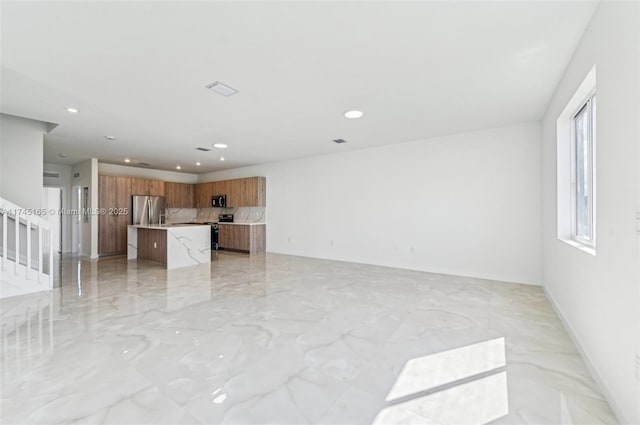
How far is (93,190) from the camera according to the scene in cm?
707

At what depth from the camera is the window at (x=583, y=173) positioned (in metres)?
2.51

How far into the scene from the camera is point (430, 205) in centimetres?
530

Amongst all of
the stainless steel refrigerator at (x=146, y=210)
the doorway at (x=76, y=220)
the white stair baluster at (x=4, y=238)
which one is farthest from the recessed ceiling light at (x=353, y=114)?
the doorway at (x=76, y=220)

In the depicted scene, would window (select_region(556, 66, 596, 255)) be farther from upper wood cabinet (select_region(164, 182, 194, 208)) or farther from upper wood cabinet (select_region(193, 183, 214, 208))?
upper wood cabinet (select_region(164, 182, 194, 208))

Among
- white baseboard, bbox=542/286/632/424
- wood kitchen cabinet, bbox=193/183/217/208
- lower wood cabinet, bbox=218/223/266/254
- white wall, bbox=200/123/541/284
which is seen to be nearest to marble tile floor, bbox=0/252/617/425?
white baseboard, bbox=542/286/632/424

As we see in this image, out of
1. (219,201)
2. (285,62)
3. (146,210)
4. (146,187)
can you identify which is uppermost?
(285,62)

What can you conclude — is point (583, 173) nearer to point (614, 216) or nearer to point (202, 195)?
point (614, 216)

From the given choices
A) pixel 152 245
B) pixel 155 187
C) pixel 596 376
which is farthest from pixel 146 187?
pixel 596 376

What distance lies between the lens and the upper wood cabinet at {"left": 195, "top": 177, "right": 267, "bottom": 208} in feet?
25.9

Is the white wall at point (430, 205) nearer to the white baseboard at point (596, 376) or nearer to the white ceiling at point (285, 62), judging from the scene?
the white ceiling at point (285, 62)

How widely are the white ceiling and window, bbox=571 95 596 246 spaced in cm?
53

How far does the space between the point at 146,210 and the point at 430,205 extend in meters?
7.48

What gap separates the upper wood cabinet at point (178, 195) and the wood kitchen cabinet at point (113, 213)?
1127 millimetres

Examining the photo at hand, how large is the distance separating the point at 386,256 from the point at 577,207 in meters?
3.31
